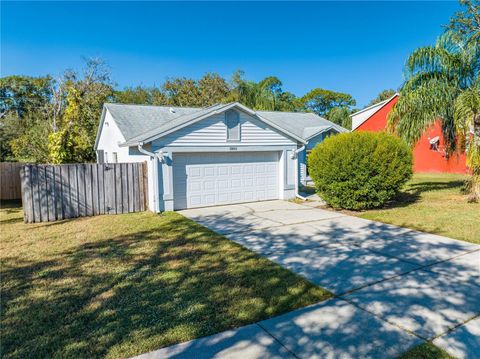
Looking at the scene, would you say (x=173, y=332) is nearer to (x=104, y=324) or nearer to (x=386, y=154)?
(x=104, y=324)

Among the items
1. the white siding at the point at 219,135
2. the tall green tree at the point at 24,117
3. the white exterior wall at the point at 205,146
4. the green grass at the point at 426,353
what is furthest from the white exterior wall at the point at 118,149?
the green grass at the point at 426,353

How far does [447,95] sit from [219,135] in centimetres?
827

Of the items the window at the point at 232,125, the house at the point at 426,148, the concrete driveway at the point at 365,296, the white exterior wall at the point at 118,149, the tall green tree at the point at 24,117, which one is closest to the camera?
the concrete driveway at the point at 365,296

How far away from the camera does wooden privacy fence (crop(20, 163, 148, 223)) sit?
9.16 meters

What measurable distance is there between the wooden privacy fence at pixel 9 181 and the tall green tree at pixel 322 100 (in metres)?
43.4

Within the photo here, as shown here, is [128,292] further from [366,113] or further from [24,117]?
[24,117]

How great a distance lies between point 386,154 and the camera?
9.80 metres

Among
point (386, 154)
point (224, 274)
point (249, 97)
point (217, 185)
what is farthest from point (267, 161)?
point (249, 97)

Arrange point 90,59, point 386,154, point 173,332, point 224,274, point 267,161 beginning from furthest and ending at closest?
point 90,59
point 267,161
point 386,154
point 224,274
point 173,332

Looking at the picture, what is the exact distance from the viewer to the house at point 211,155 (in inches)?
405

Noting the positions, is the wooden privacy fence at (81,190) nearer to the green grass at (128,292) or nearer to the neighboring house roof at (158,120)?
the neighboring house roof at (158,120)

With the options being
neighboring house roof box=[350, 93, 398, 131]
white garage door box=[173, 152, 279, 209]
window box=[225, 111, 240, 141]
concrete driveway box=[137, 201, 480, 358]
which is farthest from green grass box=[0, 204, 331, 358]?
neighboring house roof box=[350, 93, 398, 131]

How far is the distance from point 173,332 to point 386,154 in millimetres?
8741

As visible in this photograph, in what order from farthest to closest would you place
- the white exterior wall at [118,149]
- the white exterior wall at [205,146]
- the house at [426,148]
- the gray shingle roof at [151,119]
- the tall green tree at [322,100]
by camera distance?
the tall green tree at [322,100] → the house at [426,148] → the gray shingle roof at [151,119] → the white exterior wall at [118,149] → the white exterior wall at [205,146]
